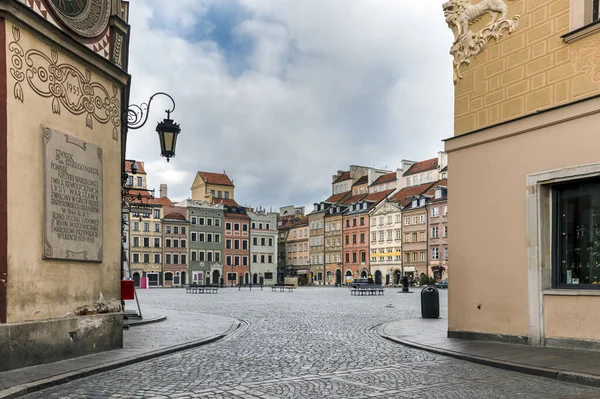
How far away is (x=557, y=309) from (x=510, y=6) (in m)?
5.96

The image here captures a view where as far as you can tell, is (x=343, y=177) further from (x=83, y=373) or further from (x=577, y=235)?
(x=83, y=373)

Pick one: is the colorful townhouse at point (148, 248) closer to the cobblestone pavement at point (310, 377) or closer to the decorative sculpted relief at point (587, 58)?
the cobblestone pavement at point (310, 377)

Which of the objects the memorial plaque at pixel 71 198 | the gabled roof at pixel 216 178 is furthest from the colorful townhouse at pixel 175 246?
the memorial plaque at pixel 71 198

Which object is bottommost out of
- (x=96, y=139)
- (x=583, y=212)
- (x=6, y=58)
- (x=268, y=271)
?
(x=268, y=271)

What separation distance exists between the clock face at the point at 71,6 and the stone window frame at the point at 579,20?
27.9ft

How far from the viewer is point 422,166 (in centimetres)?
9200

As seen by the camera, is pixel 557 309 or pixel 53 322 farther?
pixel 557 309

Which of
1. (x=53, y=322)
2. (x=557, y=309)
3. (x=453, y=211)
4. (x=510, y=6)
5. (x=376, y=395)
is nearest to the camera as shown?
(x=376, y=395)

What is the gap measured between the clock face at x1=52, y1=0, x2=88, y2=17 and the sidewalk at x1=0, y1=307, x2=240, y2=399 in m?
5.67

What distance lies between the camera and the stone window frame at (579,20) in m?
10.8

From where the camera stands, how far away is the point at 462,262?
13.0 meters

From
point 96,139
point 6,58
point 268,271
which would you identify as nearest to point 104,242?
point 96,139

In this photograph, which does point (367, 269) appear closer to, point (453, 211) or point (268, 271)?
point (268, 271)

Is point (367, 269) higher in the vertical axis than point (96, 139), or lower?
lower
